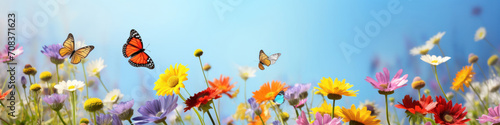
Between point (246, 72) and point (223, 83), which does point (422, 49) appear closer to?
point (246, 72)

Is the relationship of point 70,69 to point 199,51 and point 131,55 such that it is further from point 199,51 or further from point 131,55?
point 199,51

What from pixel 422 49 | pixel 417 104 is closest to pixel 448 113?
pixel 417 104

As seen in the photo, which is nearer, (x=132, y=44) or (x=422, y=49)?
(x=132, y=44)

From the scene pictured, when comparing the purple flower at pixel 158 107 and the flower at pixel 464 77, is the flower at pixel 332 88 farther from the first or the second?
the flower at pixel 464 77

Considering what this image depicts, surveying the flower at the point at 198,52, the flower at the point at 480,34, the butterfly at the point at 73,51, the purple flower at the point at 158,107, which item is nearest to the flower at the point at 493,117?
the purple flower at the point at 158,107

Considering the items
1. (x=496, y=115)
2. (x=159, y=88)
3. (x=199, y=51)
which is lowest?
(x=496, y=115)

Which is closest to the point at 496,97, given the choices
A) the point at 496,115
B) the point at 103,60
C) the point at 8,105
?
the point at 496,115

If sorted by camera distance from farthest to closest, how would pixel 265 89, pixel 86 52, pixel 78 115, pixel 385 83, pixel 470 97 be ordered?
pixel 470 97 < pixel 78 115 < pixel 86 52 < pixel 265 89 < pixel 385 83
